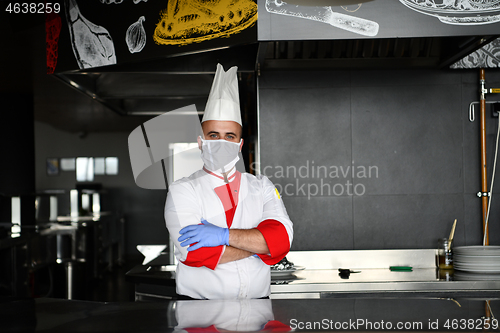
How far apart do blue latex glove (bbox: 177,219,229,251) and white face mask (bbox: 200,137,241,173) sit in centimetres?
26

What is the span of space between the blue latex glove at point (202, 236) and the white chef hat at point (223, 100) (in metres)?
0.41

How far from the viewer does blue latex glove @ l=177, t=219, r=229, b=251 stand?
137cm

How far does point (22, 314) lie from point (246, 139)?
5.76 feet

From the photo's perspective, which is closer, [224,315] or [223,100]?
[224,315]

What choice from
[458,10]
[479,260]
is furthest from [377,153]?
[458,10]

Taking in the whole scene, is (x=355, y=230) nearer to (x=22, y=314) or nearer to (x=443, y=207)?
(x=443, y=207)

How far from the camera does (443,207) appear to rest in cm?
243

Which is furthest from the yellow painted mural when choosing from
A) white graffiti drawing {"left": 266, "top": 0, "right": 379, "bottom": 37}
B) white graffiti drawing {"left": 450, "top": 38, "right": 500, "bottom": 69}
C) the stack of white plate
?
the stack of white plate

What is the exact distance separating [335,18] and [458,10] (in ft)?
1.45

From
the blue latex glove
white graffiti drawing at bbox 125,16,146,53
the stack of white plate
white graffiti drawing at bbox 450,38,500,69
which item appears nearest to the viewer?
the blue latex glove

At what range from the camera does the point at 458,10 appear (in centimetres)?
166

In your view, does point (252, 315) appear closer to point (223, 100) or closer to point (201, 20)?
point (223, 100)

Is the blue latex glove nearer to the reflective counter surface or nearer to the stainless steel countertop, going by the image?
the reflective counter surface

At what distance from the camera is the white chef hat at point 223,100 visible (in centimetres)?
159
